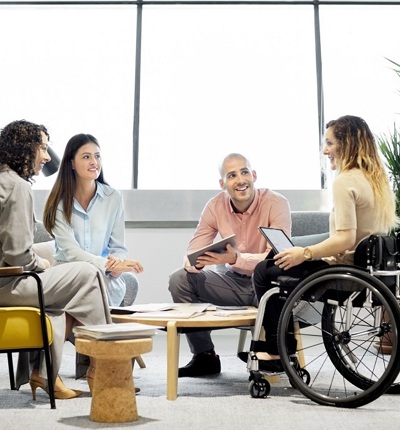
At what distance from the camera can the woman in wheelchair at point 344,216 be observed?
3.26m

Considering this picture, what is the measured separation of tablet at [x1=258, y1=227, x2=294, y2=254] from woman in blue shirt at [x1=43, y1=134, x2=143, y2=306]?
0.90 metres

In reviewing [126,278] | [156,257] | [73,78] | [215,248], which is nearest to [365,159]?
[215,248]

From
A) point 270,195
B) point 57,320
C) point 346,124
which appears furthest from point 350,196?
point 57,320

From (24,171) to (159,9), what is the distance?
368cm

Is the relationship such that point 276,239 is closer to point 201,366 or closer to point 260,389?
point 260,389

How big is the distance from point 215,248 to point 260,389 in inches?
30.6

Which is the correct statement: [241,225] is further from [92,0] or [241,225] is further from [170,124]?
[92,0]

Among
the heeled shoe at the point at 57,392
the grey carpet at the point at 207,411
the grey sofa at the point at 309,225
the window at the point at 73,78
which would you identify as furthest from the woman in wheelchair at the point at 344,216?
the window at the point at 73,78

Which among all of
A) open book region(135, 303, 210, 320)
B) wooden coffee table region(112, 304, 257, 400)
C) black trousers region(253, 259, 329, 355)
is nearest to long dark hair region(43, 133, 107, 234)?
open book region(135, 303, 210, 320)

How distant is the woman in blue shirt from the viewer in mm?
4133

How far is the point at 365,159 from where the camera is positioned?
11.1 feet

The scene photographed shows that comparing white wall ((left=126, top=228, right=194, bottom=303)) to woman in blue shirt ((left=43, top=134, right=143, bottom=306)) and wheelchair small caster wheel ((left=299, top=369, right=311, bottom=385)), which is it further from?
wheelchair small caster wheel ((left=299, top=369, right=311, bottom=385))

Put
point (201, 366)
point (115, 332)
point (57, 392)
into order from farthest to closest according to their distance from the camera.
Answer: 1. point (201, 366)
2. point (57, 392)
3. point (115, 332)

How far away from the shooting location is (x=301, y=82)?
6.64 meters
